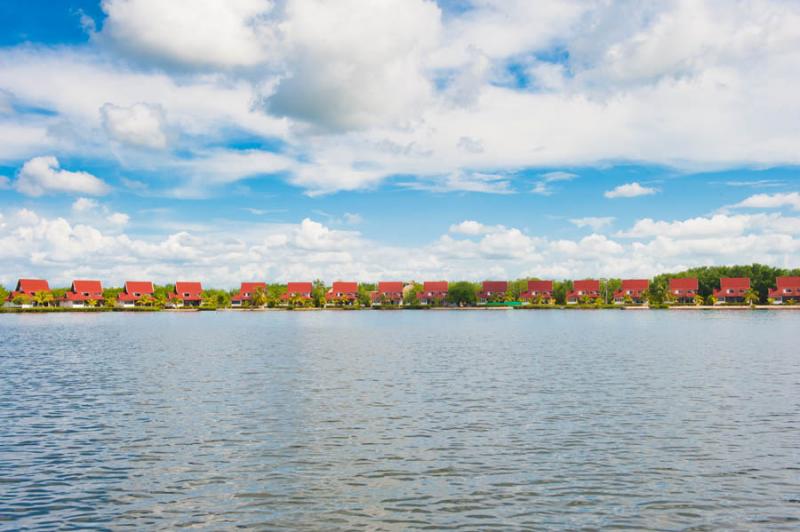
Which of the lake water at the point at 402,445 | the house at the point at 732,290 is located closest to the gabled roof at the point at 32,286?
the lake water at the point at 402,445

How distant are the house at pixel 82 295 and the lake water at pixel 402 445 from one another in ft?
527

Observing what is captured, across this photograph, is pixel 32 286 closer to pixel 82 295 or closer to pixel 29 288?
pixel 29 288

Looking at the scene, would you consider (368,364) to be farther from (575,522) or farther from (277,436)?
(575,522)

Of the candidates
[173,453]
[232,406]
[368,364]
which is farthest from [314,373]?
[173,453]

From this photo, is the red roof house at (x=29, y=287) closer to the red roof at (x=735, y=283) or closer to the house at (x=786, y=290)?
the red roof at (x=735, y=283)

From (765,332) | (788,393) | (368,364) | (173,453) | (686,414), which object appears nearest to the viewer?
(173,453)

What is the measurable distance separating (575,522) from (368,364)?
3246 centimetres

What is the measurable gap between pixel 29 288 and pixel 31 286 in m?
1.15

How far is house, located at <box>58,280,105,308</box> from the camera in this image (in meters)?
190

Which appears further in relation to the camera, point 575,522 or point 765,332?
point 765,332

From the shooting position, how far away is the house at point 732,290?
194 m

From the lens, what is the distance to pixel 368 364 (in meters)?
46.3

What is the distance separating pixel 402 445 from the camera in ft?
71.4

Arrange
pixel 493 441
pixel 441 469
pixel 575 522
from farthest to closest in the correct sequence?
pixel 493 441 < pixel 441 469 < pixel 575 522
